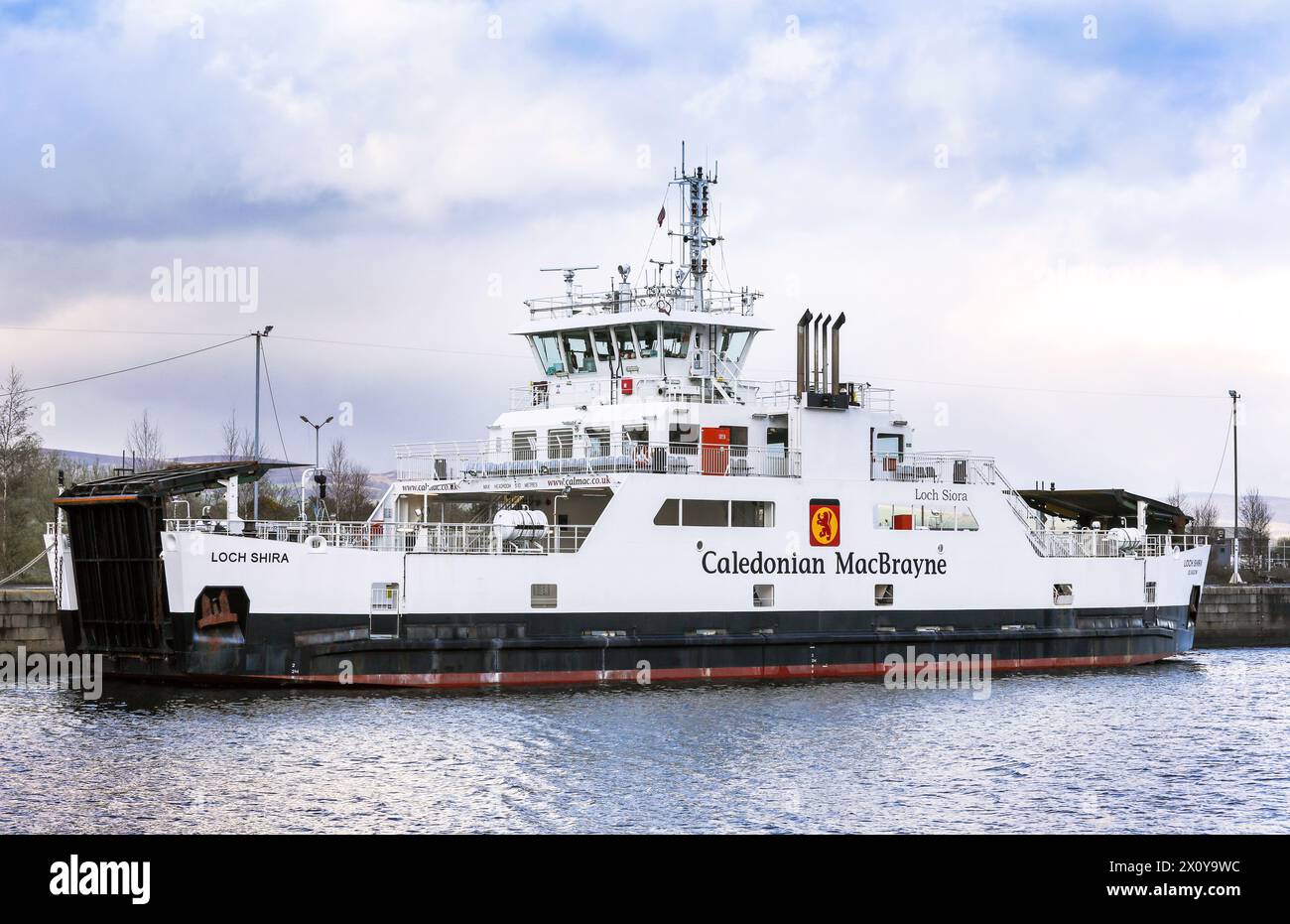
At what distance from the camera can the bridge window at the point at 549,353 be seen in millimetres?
34906

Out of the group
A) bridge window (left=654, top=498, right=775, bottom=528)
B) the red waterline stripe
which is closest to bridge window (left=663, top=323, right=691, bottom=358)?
bridge window (left=654, top=498, right=775, bottom=528)

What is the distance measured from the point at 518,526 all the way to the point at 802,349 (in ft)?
26.0

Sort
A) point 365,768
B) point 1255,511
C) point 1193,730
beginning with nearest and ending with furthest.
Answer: point 365,768
point 1193,730
point 1255,511

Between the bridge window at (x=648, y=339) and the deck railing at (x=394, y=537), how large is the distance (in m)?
5.08

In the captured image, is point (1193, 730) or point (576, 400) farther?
point (576, 400)

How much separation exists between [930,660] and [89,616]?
54.7 feet

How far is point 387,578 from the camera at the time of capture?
2797 centimetres

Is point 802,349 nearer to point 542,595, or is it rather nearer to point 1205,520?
point 542,595

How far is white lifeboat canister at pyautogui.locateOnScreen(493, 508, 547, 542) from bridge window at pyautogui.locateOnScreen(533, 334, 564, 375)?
6422mm

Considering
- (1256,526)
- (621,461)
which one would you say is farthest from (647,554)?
(1256,526)

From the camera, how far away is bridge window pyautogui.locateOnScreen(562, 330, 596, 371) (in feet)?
113

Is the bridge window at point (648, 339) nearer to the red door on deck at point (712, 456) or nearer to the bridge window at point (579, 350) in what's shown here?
the bridge window at point (579, 350)
